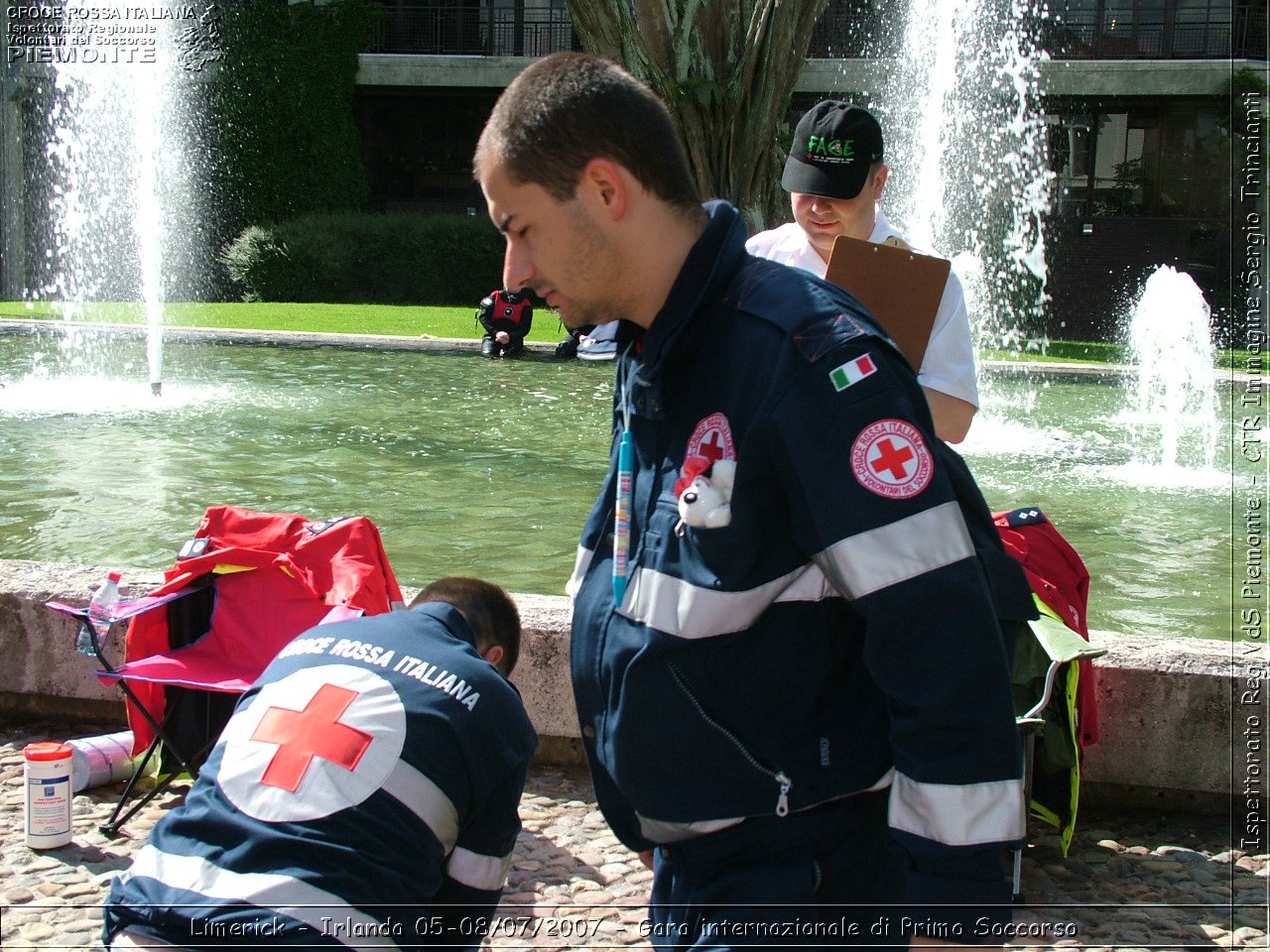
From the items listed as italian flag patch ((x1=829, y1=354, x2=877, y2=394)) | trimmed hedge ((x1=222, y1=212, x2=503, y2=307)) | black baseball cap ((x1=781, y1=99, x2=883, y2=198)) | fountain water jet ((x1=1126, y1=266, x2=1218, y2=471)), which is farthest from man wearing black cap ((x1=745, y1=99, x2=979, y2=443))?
trimmed hedge ((x1=222, y1=212, x2=503, y2=307))

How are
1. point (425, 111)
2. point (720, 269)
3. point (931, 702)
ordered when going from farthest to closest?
point (425, 111) < point (720, 269) < point (931, 702)

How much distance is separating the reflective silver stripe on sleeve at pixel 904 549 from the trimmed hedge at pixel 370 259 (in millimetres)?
24328

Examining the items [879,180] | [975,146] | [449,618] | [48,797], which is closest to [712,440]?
[449,618]

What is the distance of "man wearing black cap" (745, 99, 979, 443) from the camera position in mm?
3289

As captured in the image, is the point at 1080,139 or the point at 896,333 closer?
the point at 896,333

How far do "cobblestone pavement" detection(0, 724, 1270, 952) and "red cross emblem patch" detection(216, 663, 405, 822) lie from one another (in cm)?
107

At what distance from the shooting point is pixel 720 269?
1.82m

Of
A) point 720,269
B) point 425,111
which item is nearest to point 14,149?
point 425,111

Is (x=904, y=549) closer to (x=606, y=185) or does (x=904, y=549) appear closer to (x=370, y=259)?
(x=606, y=185)

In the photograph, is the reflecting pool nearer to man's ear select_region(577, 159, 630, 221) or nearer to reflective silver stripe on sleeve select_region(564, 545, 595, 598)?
reflective silver stripe on sleeve select_region(564, 545, 595, 598)

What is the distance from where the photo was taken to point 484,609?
129 inches

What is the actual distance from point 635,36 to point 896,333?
11.0 m

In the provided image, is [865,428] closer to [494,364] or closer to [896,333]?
[896,333]

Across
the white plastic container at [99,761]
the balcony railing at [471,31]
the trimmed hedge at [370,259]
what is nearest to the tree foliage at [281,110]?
the trimmed hedge at [370,259]
